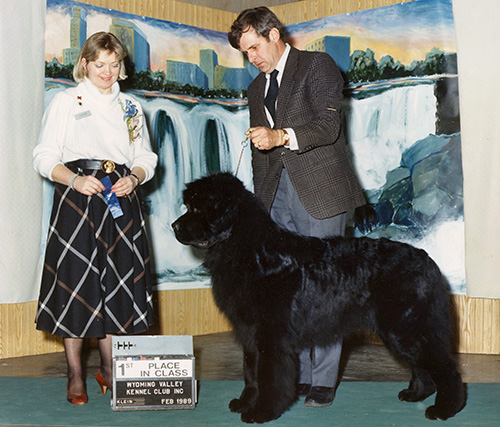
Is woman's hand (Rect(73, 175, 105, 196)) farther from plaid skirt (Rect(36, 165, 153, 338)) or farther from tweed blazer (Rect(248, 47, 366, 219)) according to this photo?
tweed blazer (Rect(248, 47, 366, 219))

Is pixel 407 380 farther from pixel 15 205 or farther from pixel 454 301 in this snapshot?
pixel 15 205

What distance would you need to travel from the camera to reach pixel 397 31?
16.0ft

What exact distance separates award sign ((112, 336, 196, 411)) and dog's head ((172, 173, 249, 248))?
0.54 meters

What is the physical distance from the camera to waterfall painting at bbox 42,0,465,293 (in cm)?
472

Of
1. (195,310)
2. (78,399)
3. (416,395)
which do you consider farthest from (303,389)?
(195,310)

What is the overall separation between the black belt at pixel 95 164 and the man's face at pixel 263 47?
0.88 meters

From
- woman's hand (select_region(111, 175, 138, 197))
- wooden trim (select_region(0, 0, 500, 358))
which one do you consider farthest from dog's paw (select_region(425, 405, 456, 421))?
wooden trim (select_region(0, 0, 500, 358))

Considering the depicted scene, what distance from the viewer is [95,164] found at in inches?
119

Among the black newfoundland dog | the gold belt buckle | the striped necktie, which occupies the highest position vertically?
the striped necktie

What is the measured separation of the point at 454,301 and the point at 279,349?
8.01 feet

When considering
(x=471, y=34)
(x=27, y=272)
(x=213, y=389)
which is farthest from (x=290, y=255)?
(x=471, y=34)

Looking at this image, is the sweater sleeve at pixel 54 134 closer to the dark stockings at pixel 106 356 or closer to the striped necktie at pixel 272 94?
the dark stockings at pixel 106 356

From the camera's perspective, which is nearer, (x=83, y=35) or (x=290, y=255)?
(x=290, y=255)

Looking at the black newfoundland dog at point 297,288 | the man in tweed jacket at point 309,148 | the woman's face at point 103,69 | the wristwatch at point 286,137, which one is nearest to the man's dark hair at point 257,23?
the man in tweed jacket at point 309,148
